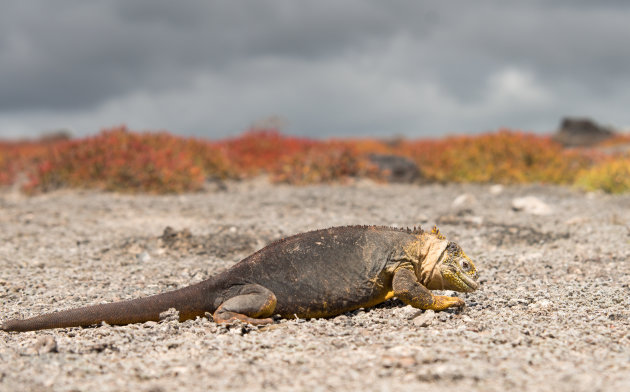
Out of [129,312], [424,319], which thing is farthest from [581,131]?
[129,312]

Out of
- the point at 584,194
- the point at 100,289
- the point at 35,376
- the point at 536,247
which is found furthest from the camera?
the point at 584,194

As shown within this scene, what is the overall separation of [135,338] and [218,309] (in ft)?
2.21

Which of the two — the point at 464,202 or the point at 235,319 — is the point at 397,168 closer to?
the point at 464,202

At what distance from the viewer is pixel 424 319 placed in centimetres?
459

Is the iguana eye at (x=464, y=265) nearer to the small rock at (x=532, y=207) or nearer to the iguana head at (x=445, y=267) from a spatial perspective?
the iguana head at (x=445, y=267)

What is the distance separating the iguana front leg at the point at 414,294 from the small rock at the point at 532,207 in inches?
268

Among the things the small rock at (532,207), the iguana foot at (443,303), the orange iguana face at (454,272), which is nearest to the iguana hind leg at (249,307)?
the iguana foot at (443,303)

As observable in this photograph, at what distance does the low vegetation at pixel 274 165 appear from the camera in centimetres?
1521

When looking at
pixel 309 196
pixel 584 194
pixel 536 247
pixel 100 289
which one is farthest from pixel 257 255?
pixel 584 194

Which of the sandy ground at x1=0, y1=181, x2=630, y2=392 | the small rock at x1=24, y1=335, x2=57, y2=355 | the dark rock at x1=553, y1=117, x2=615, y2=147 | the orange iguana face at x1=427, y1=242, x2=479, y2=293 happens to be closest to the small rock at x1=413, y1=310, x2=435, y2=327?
the sandy ground at x1=0, y1=181, x2=630, y2=392

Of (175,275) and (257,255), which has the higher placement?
(257,255)

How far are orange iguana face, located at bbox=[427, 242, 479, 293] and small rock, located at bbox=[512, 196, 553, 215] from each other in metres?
6.52

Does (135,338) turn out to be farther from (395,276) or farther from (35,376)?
(395,276)

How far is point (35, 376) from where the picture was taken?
372cm
